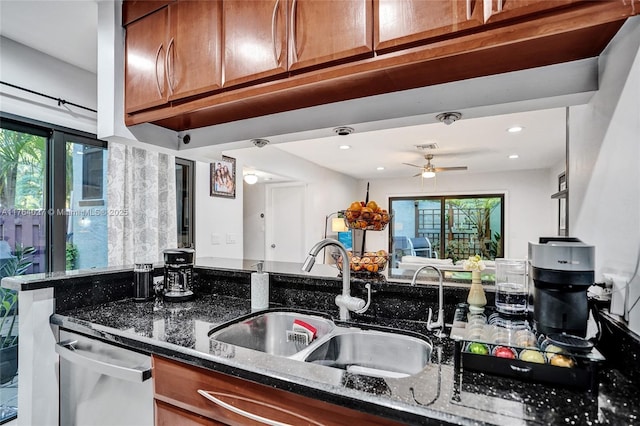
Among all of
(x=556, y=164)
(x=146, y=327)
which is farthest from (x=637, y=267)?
(x=556, y=164)

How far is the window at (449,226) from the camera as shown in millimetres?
7117

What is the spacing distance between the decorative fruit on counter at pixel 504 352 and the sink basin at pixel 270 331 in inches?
24.4

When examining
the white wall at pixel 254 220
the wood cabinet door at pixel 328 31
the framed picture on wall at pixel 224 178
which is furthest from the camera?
the white wall at pixel 254 220

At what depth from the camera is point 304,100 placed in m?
1.45

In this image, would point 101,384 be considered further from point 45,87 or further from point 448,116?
point 45,87

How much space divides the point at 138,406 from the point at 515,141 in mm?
4936

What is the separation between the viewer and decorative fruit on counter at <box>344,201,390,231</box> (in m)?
1.57

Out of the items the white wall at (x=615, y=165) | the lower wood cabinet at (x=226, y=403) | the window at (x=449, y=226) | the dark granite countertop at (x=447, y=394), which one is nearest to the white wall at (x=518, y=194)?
the window at (x=449, y=226)

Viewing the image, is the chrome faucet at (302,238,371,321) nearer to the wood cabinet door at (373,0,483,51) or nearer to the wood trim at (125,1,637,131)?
the wood trim at (125,1,637,131)

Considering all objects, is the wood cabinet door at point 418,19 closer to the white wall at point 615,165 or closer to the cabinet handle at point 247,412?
the white wall at point 615,165

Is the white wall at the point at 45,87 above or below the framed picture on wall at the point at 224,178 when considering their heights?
above

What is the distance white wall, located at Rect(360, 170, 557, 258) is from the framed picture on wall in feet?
15.5

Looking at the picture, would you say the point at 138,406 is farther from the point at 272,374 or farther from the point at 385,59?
the point at 385,59

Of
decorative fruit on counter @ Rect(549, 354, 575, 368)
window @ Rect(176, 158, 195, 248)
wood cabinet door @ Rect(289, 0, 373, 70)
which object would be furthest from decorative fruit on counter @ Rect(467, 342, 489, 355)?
window @ Rect(176, 158, 195, 248)
